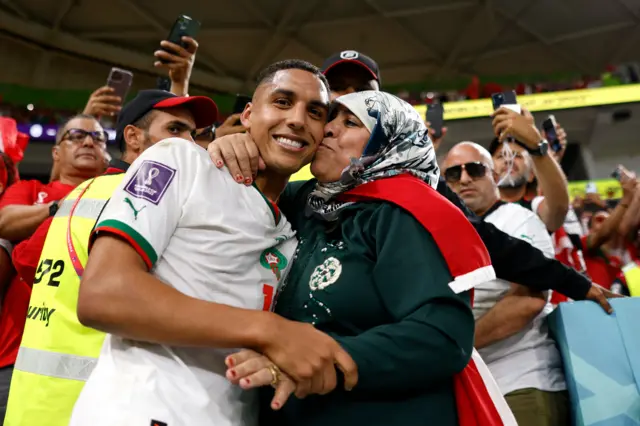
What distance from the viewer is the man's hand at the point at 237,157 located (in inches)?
62.8

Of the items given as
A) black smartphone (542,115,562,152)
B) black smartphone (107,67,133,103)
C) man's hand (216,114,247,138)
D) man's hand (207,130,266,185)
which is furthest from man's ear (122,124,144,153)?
black smartphone (542,115,562,152)

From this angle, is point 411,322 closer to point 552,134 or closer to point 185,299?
point 185,299

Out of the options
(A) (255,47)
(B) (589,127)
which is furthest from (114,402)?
(A) (255,47)

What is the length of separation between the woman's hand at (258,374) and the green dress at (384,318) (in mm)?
172

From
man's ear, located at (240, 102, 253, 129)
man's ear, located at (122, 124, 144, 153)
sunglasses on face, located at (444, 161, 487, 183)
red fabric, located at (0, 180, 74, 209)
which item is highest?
sunglasses on face, located at (444, 161, 487, 183)

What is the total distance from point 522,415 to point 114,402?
1.83 metres

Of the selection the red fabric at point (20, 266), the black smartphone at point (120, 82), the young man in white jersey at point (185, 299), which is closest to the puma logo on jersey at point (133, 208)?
the young man in white jersey at point (185, 299)

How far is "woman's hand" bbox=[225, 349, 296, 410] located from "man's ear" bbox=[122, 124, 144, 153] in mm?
1811

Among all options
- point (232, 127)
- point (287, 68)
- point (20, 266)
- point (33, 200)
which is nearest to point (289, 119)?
point (287, 68)

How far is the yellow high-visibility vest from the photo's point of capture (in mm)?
1920

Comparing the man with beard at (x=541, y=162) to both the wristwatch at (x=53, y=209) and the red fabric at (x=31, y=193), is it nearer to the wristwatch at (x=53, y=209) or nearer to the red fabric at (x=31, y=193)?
the wristwatch at (x=53, y=209)

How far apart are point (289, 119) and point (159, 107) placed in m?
1.21

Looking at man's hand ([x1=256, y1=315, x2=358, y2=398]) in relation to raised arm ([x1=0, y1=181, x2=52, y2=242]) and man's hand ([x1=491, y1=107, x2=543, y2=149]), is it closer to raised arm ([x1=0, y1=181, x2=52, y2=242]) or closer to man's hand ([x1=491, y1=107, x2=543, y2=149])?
raised arm ([x1=0, y1=181, x2=52, y2=242])

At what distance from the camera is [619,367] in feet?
7.66
